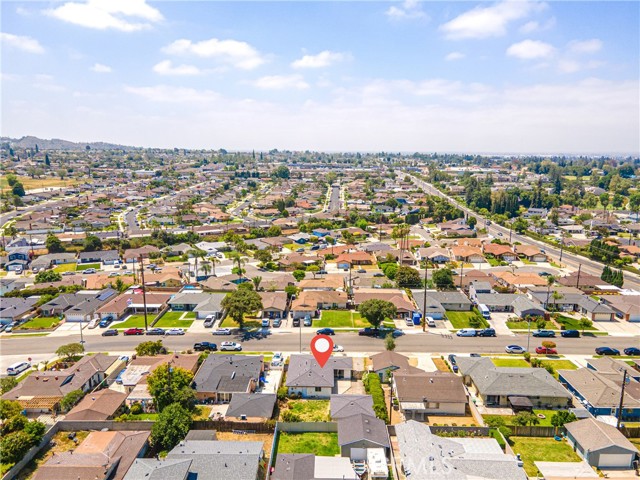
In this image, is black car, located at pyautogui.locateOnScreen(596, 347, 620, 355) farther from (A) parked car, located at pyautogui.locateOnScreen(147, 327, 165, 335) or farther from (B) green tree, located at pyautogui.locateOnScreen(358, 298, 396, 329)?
(A) parked car, located at pyautogui.locateOnScreen(147, 327, 165, 335)

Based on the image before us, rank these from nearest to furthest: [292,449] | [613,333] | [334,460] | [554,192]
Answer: [334,460] < [292,449] < [613,333] < [554,192]

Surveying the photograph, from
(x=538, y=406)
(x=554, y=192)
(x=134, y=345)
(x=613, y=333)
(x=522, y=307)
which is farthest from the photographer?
(x=554, y=192)

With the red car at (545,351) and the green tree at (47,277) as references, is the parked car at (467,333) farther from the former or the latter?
the green tree at (47,277)

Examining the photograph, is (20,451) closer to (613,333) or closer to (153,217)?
(613,333)

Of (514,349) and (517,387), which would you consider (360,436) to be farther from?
(514,349)

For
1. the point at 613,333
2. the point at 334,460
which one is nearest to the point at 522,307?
the point at 613,333

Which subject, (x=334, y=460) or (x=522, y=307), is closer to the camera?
(x=334, y=460)

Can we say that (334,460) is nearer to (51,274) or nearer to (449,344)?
(449,344)
